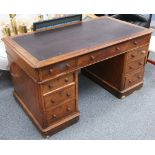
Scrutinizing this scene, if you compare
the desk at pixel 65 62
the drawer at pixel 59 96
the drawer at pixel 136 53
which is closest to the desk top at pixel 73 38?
the desk at pixel 65 62

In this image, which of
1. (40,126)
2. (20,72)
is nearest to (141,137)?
(40,126)

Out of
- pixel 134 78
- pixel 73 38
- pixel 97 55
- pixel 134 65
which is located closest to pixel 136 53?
pixel 134 65

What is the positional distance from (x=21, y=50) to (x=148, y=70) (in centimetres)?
168

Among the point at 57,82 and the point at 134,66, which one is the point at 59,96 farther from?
the point at 134,66

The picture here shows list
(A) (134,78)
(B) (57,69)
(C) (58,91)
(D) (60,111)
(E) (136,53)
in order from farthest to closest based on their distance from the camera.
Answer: (A) (134,78) → (E) (136,53) → (D) (60,111) → (C) (58,91) → (B) (57,69)

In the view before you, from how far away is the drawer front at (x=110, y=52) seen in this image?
1.66m

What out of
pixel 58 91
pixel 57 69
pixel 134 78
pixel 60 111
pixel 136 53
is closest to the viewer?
pixel 57 69

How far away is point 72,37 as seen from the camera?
1.82m

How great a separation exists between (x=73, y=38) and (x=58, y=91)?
46 cm

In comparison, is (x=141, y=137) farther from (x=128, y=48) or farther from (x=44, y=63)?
(x=44, y=63)

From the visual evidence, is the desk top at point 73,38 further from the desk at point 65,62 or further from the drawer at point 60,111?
the drawer at point 60,111

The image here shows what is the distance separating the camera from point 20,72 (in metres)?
1.80

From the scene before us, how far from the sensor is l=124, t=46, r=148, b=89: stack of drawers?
2.04m

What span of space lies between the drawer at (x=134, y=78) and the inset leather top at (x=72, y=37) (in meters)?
0.44
